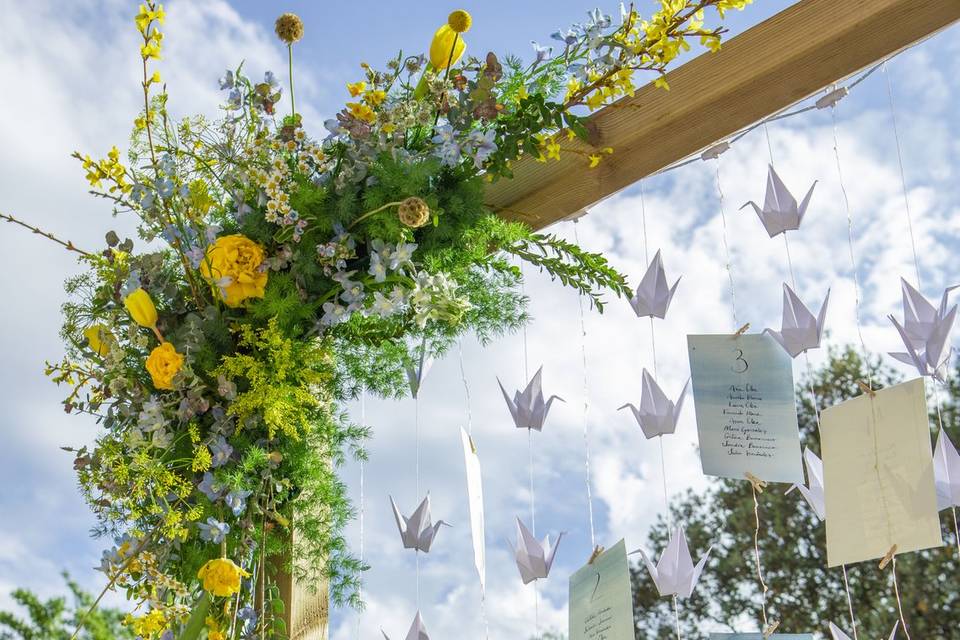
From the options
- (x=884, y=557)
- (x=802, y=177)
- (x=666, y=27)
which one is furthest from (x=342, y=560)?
(x=802, y=177)

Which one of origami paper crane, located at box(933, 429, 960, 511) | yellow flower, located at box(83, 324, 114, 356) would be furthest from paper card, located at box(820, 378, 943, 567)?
yellow flower, located at box(83, 324, 114, 356)

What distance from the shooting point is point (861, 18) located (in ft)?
4.10

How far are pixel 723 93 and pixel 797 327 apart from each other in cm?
35

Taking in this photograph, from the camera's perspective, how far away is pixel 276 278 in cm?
129

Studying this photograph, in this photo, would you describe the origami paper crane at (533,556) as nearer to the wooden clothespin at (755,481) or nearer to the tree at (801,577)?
the wooden clothespin at (755,481)

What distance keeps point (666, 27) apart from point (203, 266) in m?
0.72

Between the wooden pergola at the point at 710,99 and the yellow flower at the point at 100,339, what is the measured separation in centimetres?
43

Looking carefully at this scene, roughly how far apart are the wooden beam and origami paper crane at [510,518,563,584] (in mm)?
501

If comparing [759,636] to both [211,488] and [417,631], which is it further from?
[211,488]

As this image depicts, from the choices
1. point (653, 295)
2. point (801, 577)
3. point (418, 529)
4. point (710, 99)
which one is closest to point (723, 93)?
point (710, 99)

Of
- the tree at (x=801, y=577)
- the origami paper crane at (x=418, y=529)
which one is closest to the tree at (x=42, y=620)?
the origami paper crane at (x=418, y=529)

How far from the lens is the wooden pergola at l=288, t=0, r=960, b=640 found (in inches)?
49.3

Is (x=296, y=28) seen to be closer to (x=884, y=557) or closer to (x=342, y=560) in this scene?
(x=342, y=560)

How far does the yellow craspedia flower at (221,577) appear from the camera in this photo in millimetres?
1164
